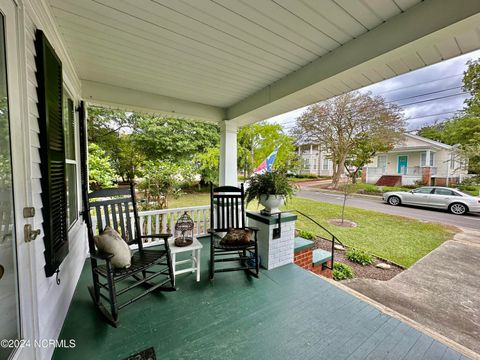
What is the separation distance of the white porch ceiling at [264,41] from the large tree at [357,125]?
713 cm

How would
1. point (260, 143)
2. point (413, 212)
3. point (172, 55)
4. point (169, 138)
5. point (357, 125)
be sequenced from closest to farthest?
point (172, 55), point (260, 143), point (413, 212), point (169, 138), point (357, 125)

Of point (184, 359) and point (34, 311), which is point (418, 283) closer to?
point (184, 359)

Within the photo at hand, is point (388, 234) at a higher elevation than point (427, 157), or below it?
below

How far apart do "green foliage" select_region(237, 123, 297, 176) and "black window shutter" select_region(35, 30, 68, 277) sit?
204 inches

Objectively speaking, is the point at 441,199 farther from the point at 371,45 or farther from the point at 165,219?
the point at 165,219

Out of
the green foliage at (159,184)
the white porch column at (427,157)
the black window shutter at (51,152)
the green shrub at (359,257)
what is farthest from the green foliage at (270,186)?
the white porch column at (427,157)

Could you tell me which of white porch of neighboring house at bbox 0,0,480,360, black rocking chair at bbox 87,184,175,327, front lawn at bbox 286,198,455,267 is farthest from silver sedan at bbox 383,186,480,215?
black rocking chair at bbox 87,184,175,327

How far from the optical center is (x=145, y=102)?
3.00 metres

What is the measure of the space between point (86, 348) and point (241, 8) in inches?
106

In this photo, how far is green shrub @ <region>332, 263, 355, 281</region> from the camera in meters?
3.45

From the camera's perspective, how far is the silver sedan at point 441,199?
6.30m

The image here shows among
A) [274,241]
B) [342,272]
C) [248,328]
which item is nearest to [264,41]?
[274,241]

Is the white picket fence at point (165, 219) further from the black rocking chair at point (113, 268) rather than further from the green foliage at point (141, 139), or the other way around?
the green foliage at point (141, 139)

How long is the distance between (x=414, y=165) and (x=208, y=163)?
9.26 m
